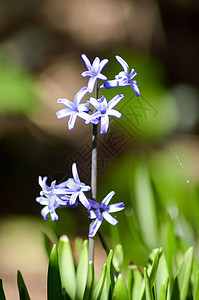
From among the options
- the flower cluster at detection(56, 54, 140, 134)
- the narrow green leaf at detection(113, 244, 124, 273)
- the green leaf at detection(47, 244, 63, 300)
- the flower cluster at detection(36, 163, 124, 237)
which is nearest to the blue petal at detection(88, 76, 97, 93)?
the flower cluster at detection(56, 54, 140, 134)

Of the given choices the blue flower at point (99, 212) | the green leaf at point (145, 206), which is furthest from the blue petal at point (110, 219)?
the green leaf at point (145, 206)

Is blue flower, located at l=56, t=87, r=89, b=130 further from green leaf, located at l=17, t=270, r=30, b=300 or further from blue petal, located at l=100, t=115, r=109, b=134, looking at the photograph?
green leaf, located at l=17, t=270, r=30, b=300

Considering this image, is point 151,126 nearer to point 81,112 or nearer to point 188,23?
point 188,23

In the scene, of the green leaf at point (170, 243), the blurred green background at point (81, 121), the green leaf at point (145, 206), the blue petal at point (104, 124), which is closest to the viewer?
the blue petal at point (104, 124)

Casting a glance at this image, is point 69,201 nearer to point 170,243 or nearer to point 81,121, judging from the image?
point 170,243

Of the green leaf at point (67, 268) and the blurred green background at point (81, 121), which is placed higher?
the blurred green background at point (81, 121)

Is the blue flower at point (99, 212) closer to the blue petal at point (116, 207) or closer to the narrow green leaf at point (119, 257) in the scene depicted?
the blue petal at point (116, 207)

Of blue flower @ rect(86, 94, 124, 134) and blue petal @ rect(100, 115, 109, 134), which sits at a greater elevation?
blue flower @ rect(86, 94, 124, 134)

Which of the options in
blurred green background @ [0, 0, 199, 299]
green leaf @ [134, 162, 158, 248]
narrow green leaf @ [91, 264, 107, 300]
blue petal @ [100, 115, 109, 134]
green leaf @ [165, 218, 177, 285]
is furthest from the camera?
blurred green background @ [0, 0, 199, 299]

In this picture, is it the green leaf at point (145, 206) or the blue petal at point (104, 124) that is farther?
the green leaf at point (145, 206)
